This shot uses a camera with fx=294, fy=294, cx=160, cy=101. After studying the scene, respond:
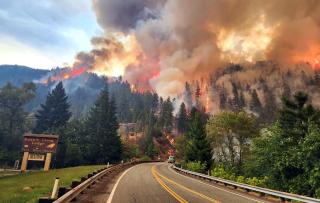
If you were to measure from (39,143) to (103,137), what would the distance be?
111 ft

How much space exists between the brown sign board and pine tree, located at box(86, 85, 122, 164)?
28.5 meters

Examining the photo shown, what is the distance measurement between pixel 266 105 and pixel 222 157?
142 metres

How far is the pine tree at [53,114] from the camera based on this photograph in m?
95.8

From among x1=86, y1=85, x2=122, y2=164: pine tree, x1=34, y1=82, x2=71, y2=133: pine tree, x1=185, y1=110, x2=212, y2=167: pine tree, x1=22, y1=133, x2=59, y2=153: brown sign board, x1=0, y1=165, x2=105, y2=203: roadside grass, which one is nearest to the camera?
x1=0, y1=165, x2=105, y2=203: roadside grass

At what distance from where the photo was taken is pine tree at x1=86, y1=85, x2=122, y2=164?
245 feet

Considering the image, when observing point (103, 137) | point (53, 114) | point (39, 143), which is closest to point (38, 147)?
point (39, 143)

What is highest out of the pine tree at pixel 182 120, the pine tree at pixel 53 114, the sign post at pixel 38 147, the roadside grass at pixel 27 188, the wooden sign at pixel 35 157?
the pine tree at pixel 182 120

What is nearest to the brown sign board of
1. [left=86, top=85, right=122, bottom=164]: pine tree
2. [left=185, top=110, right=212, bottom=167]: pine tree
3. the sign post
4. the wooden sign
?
the sign post

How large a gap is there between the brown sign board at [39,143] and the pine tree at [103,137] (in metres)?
28.5

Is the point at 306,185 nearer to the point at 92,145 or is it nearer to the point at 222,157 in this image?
the point at 222,157

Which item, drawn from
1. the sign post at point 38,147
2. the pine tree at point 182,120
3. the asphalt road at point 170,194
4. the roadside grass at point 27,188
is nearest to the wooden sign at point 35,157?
the sign post at point 38,147

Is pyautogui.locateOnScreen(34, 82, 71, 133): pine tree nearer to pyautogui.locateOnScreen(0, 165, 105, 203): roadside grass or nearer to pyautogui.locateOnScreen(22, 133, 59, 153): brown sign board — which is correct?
pyautogui.locateOnScreen(22, 133, 59, 153): brown sign board

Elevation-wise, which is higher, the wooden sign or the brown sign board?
the brown sign board

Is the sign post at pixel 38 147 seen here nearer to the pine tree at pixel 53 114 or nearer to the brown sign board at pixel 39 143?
the brown sign board at pixel 39 143
